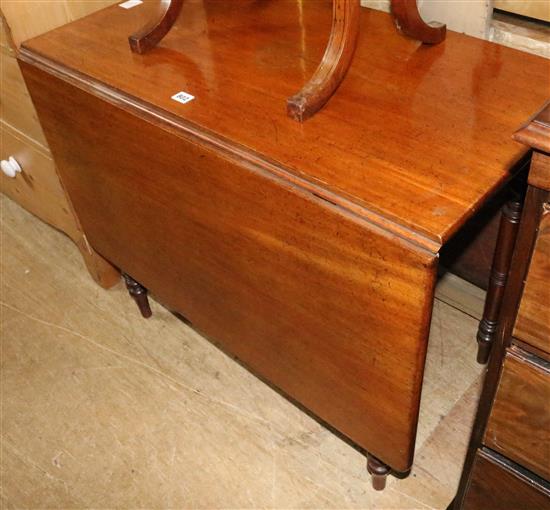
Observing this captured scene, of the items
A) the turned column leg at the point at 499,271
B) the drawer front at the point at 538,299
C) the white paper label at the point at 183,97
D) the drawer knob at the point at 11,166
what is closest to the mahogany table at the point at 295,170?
the white paper label at the point at 183,97

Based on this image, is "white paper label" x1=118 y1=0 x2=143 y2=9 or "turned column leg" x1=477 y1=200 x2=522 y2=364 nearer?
"turned column leg" x1=477 y1=200 x2=522 y2=364

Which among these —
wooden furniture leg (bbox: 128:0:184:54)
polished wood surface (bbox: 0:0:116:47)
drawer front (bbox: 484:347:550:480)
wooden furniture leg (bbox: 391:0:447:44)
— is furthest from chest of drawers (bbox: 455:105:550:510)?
polished wood surface (bbox: 0:0:116:47)

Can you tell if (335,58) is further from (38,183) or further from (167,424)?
(38,183)

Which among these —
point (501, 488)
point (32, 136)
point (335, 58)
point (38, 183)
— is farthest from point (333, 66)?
point (38, 183)

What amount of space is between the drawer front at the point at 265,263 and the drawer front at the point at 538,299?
112 mm

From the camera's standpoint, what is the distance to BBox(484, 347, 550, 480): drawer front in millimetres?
804

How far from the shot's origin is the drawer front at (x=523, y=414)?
0.80 metres

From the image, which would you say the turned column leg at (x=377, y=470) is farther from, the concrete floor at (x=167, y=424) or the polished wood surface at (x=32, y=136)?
the polished wood surface at (x=32, y=136)

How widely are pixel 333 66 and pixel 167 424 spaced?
0.86m

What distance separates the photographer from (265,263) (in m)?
1.04

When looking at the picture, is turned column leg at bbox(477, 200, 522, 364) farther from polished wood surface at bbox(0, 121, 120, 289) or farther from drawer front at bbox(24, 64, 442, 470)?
polished wood surface at bbox(0, 121, 120, 289)

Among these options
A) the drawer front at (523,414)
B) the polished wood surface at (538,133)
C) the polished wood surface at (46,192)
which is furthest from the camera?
the polished wood surface at (46,192)

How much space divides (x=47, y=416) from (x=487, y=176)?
3.68 feet

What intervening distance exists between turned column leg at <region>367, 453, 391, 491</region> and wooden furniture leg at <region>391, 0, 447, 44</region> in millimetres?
745
